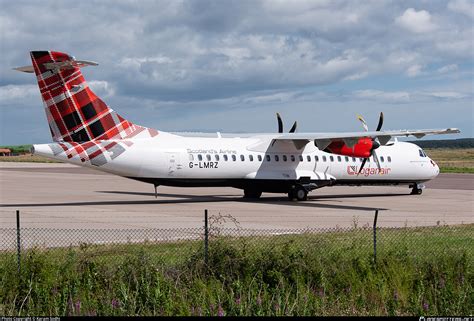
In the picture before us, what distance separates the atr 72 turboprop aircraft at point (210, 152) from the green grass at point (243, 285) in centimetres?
1370

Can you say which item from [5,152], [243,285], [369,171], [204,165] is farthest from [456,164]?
[5,152]

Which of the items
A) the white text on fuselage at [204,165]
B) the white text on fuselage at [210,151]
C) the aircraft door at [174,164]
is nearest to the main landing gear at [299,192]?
the white text on fuselage at [210,151]

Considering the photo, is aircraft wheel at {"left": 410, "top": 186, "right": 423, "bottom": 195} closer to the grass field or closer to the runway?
the runway

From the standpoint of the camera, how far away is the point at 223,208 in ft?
93.2

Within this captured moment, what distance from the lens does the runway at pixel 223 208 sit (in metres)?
23.1

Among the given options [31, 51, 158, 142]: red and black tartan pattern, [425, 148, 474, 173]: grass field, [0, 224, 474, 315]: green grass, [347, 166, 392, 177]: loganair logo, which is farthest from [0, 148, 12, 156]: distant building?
[0, 224, 474, 315]: green grass

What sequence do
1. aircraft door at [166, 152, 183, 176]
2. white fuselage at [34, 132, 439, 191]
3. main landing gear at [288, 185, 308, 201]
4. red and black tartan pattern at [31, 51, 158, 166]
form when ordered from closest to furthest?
red and black tartan pattern at [31, 51, 158, 166] < white fuselage at [34, 132, 439, 191] < aircraft door at [166, 152, 183, 176] < main landing gear at [288, 185, 308, 201]

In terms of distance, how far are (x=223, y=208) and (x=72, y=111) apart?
7019 millimetres

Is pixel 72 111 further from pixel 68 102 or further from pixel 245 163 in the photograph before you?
pixel 245 163

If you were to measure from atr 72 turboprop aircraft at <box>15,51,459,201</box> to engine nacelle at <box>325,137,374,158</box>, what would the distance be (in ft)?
0.15

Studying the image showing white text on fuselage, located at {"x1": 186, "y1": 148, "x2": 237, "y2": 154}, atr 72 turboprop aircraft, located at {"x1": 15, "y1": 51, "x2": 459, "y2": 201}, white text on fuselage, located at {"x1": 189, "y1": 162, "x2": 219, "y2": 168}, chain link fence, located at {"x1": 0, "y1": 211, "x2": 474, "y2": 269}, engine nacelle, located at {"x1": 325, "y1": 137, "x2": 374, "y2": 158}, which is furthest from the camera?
engine nacelle, located at {"x1": 325, "y1": 137, "x2": 374, "y2": 158}

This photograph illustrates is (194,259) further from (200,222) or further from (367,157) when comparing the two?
(367,157)

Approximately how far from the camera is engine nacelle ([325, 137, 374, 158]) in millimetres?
31250

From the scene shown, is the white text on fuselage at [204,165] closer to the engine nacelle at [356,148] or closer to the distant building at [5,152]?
the engine nacelle at [356,148]
